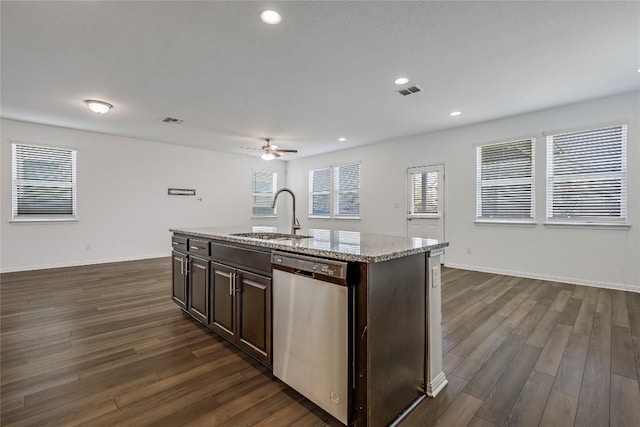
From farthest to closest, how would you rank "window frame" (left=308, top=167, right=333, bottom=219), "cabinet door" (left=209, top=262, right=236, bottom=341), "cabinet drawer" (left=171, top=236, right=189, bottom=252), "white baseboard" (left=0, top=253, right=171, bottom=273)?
"window frame" (left=308, top=167, right=333, bottom=219)
"white baseboard" (left=0, top=253, right=171, bottom=273)
"cabinet drawer" (left=171, top=236, right=189, bottom=252)
"cabinet door" (left=209, top=262, right=236, bottom=341)

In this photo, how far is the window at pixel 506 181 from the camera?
193 inches

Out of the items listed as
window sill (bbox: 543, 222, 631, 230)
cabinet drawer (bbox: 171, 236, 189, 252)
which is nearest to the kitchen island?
cabinet drawer (bbox: 171, 236, 189, 252)

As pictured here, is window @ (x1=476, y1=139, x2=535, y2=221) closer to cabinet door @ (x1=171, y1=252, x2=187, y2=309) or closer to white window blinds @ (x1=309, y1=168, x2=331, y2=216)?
white window blinds @ (x1=309, y1=168, x2=331, y2=216)

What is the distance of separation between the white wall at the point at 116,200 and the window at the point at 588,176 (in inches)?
276

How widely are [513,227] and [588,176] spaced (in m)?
1.22

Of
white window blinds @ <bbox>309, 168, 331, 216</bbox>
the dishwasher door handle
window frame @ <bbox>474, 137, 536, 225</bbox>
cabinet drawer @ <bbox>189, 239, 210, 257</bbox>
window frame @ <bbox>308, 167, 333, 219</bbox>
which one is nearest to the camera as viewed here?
the dishwasher door handle

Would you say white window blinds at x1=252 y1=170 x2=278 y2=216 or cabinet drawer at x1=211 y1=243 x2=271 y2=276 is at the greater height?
white window blinds at x1=252 y1=170 x2=278 y2=216

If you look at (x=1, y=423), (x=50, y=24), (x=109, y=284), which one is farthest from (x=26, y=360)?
(x=50, y=24)

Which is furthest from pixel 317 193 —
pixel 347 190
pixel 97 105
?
pixel 97 105

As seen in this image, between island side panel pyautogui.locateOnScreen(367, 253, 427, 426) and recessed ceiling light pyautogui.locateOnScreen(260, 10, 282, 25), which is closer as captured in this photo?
island side panel pyautogui.locateOnScreen(367, 253, 427, 426)

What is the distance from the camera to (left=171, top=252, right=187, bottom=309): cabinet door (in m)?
3.00

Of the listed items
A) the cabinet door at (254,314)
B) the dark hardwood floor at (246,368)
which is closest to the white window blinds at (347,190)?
the dark hardwood floor at (246,368)

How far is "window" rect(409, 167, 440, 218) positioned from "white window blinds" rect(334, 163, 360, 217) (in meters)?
1.54

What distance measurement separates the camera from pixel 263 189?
8.92 meters
